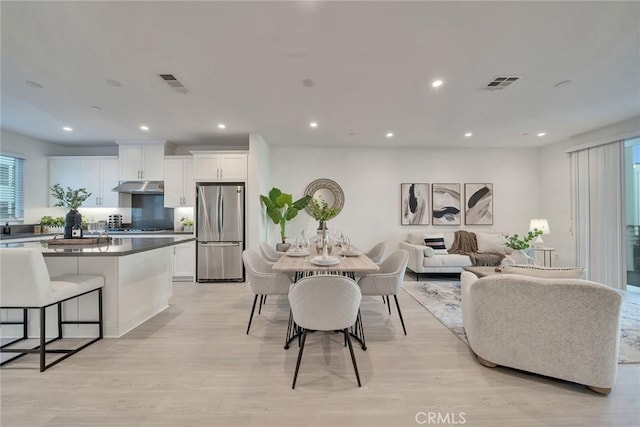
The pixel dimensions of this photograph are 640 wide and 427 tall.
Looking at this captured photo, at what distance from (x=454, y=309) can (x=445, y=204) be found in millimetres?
2971

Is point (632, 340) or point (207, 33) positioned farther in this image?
point (632, 340)

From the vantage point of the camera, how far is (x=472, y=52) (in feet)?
7.55

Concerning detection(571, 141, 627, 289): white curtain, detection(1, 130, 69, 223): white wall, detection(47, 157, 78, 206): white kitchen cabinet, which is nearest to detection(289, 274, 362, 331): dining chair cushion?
detection(571, 141, 627, 289): white curtain

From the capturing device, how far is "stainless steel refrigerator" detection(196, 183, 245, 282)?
15.5 ft

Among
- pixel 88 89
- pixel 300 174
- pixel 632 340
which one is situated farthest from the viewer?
pixel 300 174

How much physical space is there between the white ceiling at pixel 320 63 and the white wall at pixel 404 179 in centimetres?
149

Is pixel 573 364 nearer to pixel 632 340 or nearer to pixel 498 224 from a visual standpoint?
pixel 632 340

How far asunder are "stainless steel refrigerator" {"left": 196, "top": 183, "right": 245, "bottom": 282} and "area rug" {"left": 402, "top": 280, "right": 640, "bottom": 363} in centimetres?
310

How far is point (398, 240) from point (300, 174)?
262 centimetres

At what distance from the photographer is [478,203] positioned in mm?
5746

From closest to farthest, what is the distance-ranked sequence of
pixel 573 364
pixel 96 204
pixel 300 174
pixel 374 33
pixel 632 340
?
1. pixel 573 364
2. pixel 374 33
3. pixel 632 340
4. pixel 96 204
5. pixel 300 174

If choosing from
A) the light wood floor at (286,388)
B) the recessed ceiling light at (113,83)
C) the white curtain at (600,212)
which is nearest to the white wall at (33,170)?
the recessed ceiling light at (113,83)

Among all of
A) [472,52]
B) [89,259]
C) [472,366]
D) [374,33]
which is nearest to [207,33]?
[374,33]

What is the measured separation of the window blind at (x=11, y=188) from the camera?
4488 mm
